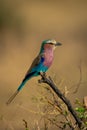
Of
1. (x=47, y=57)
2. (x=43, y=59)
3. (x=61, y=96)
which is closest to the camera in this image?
(x=61, y=96)

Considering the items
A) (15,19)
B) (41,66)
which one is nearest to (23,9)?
(15,19)

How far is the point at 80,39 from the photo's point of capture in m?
15.9

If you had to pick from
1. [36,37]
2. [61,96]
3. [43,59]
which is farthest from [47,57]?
[36,37]

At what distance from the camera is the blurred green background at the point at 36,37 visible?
13.1m

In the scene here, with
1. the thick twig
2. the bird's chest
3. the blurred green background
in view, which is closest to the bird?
the bird's chest

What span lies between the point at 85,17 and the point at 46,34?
54.0 inches

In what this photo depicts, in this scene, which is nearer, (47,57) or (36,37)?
(47,57)

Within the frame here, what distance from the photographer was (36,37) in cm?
1647

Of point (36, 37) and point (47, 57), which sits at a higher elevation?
point (47, 57)

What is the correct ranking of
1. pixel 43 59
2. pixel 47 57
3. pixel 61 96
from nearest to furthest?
pixel 61 96 → pixel 47 57 → pixel 43 59

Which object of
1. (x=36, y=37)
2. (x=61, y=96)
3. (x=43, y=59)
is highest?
(x=61, y=96)

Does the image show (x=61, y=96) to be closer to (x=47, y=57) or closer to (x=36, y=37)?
→ (x=47, y=57)

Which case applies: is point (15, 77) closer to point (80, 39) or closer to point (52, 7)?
point (80, 39)

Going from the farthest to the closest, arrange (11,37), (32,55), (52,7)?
(52,7) < (11,37) < (32,55)
